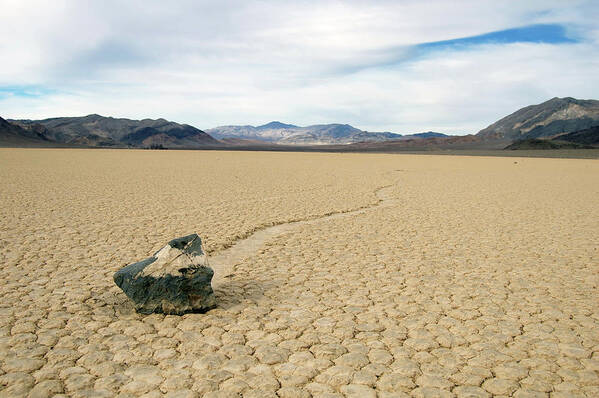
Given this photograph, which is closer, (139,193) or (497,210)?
(497,210)

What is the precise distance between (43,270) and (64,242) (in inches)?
54.5

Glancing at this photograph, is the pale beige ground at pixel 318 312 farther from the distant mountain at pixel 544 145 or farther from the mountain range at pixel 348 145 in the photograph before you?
the mountain range at pixel 348 145

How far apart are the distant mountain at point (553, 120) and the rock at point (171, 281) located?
369 ft

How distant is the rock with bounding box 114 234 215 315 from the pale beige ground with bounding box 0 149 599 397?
12 centimetres

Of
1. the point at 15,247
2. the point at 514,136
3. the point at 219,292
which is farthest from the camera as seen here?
the point at 514,136

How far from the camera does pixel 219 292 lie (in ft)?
14.8

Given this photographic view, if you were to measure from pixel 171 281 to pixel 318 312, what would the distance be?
1.37 m

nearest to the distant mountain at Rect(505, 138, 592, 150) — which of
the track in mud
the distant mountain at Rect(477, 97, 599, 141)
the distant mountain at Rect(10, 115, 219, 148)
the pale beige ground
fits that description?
the distant mountain at Rect(477, 97, 599, 141)

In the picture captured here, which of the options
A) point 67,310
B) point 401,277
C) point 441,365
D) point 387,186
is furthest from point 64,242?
point 387,186

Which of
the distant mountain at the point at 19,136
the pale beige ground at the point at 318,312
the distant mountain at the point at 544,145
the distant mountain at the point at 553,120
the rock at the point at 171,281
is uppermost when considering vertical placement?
the distant mountain at the point at 553,120

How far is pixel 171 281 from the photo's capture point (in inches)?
152

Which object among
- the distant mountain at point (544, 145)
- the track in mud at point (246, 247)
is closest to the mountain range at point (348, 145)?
the distant mountain at point (544, 145)

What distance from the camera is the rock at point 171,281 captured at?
152 inches

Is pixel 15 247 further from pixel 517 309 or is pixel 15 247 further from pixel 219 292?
pixel 517 309
